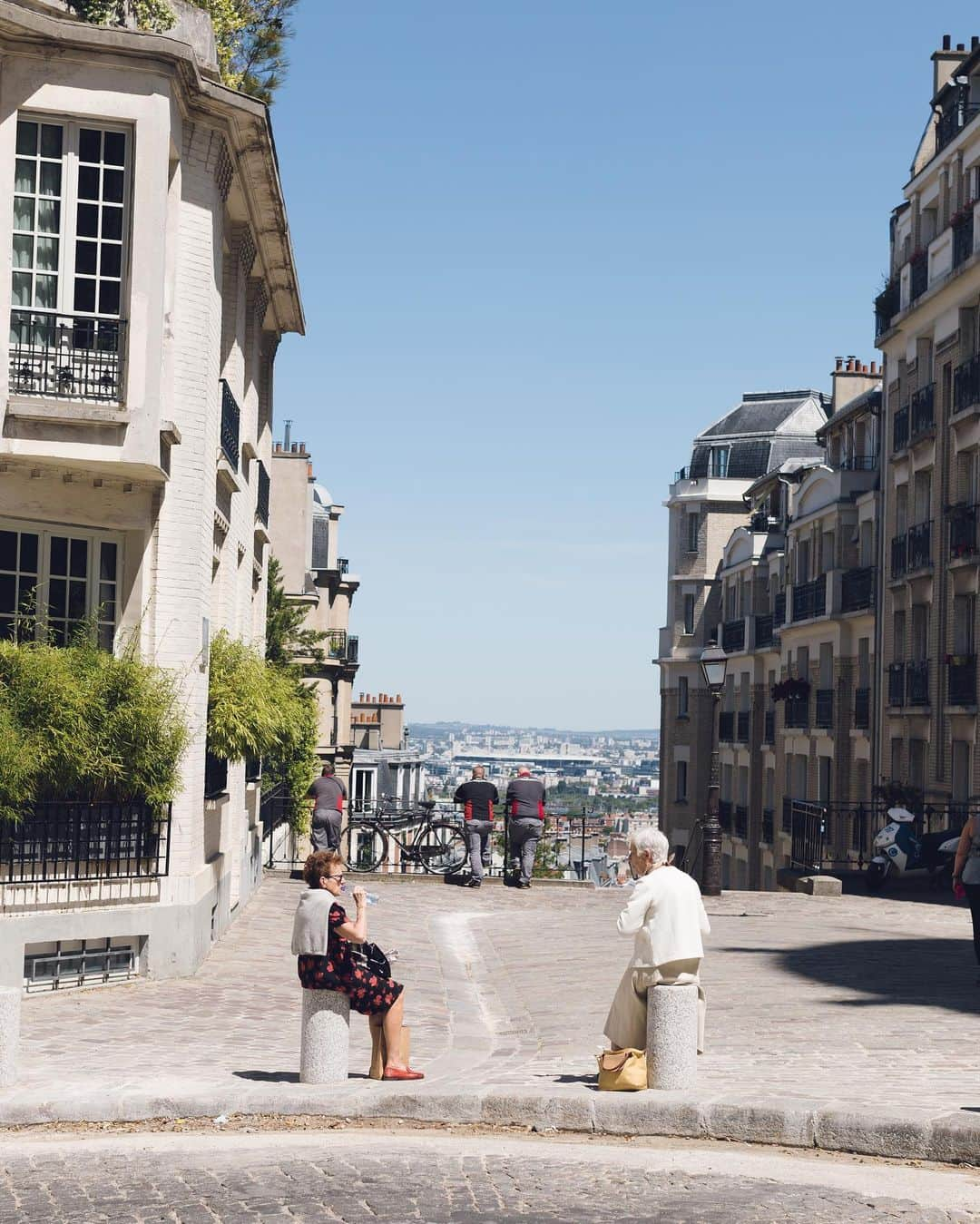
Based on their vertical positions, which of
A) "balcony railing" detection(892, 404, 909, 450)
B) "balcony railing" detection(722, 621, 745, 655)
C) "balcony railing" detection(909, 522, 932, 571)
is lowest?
"balcony railing" detection(722, 621, 745, 655)

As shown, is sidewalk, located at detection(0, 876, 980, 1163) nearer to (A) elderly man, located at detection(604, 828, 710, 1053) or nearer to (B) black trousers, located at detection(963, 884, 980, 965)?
(B) black trousers, located at detection(963, 884, 980, 965)

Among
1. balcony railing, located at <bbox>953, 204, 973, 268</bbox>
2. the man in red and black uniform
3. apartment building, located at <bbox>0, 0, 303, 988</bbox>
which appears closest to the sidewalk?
apartment building, located at <bbox>0, 0, 303, 988</bbox>

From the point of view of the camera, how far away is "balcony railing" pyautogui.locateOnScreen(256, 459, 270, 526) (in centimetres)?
2542

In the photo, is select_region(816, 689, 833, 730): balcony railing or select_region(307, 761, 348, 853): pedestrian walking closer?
select_region(307, 761, 348, 853): pedestrian walking

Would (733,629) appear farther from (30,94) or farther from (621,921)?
(621,921)

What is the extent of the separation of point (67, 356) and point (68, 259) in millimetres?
903

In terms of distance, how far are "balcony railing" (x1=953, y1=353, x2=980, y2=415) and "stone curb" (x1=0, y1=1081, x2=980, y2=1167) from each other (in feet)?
90.8

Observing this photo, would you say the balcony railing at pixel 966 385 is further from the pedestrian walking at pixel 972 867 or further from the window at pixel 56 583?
the window at pixel 56 583

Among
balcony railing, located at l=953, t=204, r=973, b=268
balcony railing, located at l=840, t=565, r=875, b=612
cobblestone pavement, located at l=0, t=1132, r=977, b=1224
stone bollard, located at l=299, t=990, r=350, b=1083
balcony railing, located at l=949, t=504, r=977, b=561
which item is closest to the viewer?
cobblestone pavement, located at l=0, t=1132, r=977, b=1224

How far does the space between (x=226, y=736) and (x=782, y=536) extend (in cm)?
4141

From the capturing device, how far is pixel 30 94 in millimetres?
15305

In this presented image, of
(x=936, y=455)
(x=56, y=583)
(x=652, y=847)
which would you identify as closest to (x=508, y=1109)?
(x=652, y=847)

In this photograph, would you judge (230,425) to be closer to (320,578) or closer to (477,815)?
(477,815)

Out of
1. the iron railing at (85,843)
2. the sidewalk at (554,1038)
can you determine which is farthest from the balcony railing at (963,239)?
the iron railing at (85,843)
